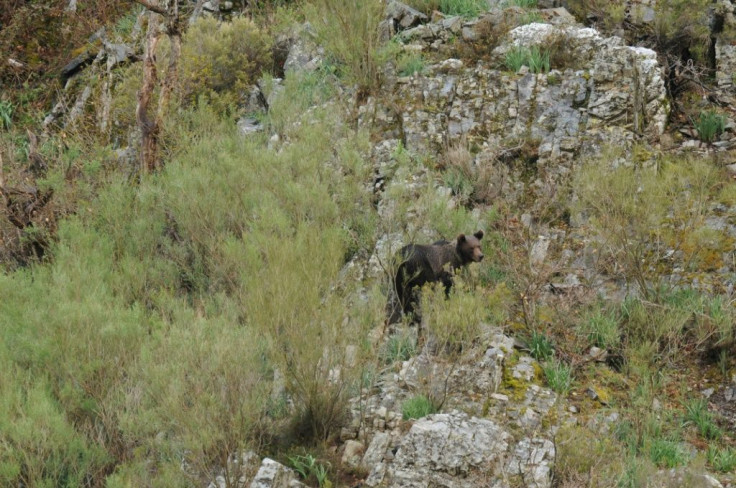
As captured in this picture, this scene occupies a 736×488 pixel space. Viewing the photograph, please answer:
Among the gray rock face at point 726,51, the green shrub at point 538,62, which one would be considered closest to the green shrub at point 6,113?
the green shrub at point 538,62

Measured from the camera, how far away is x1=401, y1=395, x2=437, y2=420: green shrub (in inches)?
290

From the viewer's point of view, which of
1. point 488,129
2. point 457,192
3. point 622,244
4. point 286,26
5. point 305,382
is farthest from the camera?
point 286,26

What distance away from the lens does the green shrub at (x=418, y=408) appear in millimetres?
7371

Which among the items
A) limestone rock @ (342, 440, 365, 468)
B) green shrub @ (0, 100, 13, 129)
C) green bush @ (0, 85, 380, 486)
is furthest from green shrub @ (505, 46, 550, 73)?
green shrub @ (0, 100, 13, 129)

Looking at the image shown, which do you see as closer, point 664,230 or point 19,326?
point 19,326

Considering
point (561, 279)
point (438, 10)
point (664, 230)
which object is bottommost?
point (561, 279)

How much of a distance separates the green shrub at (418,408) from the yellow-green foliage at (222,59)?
7975 millimetres

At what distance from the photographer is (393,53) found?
12.7 meters

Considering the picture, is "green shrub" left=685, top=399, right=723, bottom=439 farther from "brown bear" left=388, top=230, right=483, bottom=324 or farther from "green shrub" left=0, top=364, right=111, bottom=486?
"green shrub" left=0, top=364, right=111, bottom=486

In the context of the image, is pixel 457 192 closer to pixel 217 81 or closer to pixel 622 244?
pixel 622 244

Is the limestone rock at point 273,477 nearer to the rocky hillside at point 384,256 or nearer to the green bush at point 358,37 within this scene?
the rocky hillside at point 384,256

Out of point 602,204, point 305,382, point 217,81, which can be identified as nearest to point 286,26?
point 217,81

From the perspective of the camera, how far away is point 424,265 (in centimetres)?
889

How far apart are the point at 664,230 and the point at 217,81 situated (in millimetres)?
8797
